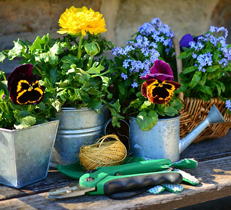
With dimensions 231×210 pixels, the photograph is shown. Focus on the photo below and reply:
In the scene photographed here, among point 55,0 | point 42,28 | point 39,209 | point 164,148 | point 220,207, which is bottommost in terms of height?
point 220,207

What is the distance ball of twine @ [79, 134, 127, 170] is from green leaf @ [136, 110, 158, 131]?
99 millimetres

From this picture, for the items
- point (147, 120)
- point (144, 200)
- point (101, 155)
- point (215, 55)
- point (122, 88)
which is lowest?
point (144, 200)

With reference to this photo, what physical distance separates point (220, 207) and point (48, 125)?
1557 mm

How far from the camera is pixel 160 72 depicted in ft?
3.95

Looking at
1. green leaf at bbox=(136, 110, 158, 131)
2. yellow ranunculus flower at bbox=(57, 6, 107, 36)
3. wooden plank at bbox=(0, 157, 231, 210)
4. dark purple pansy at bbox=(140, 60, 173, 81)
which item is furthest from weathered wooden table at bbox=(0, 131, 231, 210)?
yellow ranunculus flower at bbox=(57, 6, 107, 36)

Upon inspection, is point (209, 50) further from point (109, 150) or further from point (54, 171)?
point (54, 171)

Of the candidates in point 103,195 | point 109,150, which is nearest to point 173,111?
point 109,150

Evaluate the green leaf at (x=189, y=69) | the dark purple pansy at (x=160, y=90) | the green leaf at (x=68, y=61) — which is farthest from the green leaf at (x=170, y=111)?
the green leaf at (x=68, y=61)

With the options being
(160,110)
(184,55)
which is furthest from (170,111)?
(184,55)

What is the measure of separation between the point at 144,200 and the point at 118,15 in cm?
100

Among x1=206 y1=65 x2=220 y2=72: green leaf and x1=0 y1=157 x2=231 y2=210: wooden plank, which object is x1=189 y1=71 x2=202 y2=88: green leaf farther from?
x1=0 y1=157 x2=231 y2=210: wooden plank

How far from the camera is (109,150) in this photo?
48.3 inches

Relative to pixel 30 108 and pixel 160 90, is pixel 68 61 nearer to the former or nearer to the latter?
pixel 30 108

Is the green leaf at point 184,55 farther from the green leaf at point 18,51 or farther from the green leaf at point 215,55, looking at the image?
the green leaf at point 18,51
